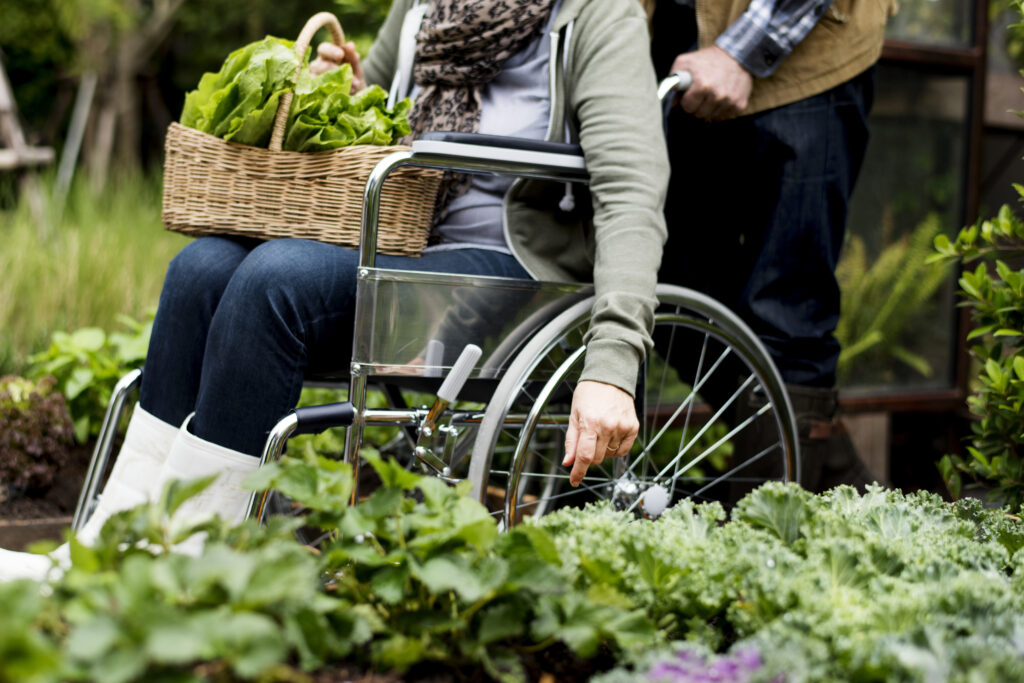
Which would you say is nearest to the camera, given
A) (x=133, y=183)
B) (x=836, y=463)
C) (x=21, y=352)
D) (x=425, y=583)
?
(x=425, y=583)

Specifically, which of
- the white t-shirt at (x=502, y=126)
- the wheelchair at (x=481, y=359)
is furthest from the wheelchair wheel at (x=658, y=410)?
the white t-shirt at (x=502, y=126)

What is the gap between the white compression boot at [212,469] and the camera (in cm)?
147

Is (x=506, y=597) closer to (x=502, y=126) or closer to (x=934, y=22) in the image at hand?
(x=502, y=126)

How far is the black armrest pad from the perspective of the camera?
155 cm

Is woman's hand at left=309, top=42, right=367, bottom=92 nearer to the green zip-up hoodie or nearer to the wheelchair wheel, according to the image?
the green zip-up hoodie

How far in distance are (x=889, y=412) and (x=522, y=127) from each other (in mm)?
2261

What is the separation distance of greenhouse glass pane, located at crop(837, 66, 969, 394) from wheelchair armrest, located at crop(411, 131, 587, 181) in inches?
82.7

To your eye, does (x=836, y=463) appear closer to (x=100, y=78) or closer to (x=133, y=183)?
(x=133, y=183)

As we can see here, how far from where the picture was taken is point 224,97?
1.58m

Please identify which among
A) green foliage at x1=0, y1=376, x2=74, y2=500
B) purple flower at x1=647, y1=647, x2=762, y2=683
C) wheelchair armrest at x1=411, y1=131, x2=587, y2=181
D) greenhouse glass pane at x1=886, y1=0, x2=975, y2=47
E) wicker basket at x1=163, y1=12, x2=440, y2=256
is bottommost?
green foliage at x1=0, y1=376, x2=74, y2=500

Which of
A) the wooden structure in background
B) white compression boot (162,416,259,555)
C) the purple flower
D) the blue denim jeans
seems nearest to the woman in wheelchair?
white compression boot (162,416,259,555)

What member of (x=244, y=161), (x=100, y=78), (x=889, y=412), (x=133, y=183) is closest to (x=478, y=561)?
(x=244, y=161)

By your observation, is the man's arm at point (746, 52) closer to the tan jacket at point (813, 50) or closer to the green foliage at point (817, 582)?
the tan jacket at point (813, 50)

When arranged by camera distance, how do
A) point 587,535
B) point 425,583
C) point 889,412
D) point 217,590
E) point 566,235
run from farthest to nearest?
point 889,412, point 566,235, point 587,535, point 425,583, point 217,590
